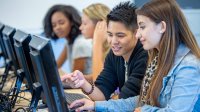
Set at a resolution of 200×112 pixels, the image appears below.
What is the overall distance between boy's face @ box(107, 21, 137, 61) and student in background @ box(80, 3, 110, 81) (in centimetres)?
51

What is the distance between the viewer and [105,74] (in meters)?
1.77

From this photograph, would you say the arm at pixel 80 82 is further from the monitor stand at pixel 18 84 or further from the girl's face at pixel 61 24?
the girl's face at pixel 61 24

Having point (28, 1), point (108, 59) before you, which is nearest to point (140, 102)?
point (108, 59)

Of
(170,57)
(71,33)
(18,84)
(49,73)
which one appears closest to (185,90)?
(170,57)

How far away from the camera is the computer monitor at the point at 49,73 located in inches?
37.1

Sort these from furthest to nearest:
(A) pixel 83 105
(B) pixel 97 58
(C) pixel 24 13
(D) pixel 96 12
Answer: (C) pixel 24 13 → (D) pixel 96 12 → (B) pixel 97 58 → (A) pixel 83 105

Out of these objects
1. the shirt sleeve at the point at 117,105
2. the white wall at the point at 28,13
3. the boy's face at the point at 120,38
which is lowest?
the shirt sleeve at the point at 117,105

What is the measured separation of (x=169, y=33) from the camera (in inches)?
47.7

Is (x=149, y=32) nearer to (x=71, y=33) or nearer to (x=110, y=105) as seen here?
(x=110, y=105)

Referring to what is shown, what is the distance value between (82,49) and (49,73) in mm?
1532

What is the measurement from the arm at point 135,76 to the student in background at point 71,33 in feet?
2.90

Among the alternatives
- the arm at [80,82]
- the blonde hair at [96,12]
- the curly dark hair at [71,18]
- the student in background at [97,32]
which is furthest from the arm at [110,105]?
the curly dark hair at [71,18]

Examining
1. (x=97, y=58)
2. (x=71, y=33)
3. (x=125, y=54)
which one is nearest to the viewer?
(x=125, y=54)

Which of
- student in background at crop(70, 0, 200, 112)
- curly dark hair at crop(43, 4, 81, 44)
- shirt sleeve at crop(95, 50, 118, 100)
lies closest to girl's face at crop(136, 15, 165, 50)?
student in background at crop(70, 0, 200, 112)
